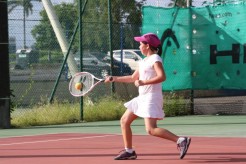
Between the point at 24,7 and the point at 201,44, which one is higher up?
the point at 24,7

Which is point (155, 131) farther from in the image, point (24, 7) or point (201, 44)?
point (201, 44)

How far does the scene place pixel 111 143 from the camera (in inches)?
456

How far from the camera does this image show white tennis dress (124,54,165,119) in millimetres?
8906

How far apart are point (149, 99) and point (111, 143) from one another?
9.15 ft

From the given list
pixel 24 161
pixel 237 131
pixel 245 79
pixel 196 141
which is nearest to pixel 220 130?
pixel 237 131

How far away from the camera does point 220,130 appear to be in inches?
540

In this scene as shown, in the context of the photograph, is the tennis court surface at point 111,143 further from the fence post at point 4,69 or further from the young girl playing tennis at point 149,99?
the fence post at point 4,69

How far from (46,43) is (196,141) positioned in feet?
29.0

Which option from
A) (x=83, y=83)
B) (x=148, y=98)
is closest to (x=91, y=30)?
(x=83, y=83)

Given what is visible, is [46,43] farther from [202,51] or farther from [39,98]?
[202,51]

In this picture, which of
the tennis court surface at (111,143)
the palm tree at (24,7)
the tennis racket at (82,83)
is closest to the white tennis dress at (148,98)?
the tennis court surface at (111,143)

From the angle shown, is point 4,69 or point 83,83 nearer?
point 83,83

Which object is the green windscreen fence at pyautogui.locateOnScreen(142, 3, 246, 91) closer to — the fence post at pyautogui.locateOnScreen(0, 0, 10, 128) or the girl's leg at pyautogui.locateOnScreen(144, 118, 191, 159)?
the fence post at pyautogui.locateOnScreen(0, 0, 10, 128)

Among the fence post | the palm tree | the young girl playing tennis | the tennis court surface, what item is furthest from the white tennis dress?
the palm tree
